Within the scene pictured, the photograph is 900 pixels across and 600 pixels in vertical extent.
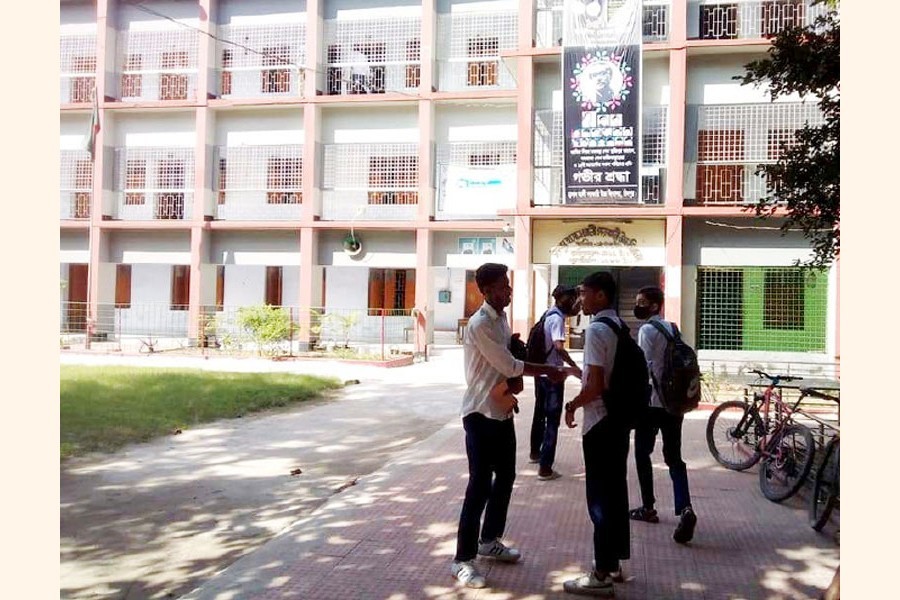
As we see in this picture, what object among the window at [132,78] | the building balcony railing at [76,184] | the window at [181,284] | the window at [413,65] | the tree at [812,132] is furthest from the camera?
the window at [181,284]

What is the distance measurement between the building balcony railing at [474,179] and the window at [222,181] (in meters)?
6.37

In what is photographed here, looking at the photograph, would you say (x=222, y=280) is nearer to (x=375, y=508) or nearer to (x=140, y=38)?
(x=140, y=38)

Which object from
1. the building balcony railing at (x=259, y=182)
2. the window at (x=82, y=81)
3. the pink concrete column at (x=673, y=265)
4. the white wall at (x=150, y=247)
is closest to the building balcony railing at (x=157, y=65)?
the window at (x=82, y=81)

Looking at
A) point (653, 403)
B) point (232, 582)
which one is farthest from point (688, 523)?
point (232, 582)

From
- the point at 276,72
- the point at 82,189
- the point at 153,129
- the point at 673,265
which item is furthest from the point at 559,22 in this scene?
the point at 82,189

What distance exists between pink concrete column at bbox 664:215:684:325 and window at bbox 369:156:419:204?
7.08 meters

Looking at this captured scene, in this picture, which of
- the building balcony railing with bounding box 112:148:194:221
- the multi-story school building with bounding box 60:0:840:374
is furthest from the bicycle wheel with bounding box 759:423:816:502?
the building balcony railing with bounding box 112:148:194:221

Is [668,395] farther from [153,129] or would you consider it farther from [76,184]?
[76,184]

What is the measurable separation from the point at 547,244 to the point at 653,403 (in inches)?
481

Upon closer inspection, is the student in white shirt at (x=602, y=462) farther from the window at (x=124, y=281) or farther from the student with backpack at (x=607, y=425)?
the window at (x=124, y=281)

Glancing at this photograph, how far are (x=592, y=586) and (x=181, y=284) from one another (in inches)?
922

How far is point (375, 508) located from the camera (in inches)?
226

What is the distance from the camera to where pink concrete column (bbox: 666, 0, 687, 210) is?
53.1ft

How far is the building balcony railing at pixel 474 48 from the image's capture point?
19484 millimetres
